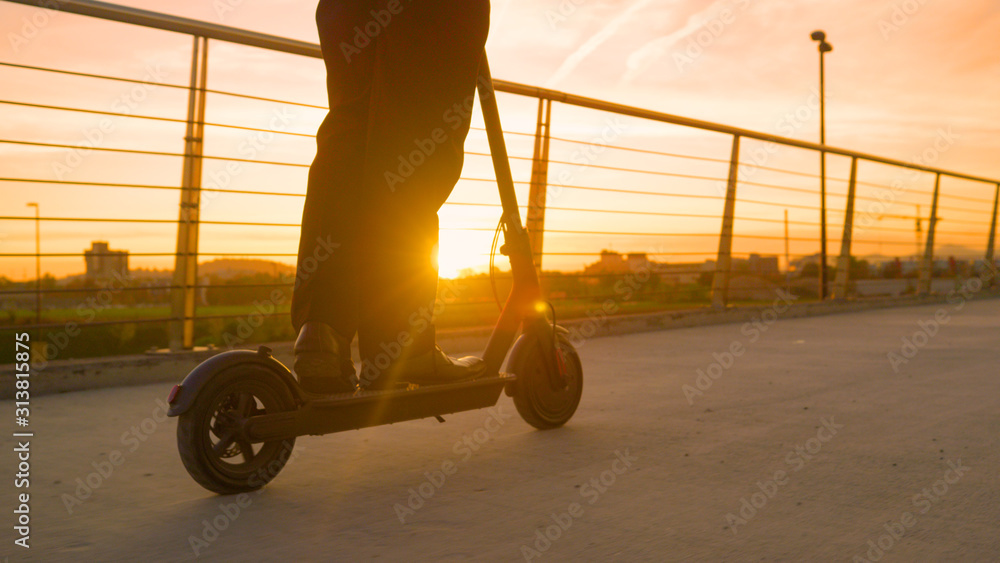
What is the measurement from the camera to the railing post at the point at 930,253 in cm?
895

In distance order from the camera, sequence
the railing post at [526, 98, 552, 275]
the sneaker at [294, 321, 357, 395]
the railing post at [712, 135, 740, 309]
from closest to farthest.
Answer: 1. the sneaker at [294, 321, 357, 395]
2. the railing post at [526, 98, 552, 275]
3. the railing post at [712, 135, 740, 309]

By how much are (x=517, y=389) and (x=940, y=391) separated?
160 centimetres

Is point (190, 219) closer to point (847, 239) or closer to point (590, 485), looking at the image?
point (590, 485)

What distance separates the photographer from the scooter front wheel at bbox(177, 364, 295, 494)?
1.59 metres

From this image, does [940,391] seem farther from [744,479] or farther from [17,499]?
[17,499]

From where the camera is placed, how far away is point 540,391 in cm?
233

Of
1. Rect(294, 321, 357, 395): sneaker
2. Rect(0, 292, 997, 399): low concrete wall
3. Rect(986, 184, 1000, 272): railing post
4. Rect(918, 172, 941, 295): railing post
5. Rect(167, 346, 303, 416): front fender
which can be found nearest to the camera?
Rect(167, 346, 303, 416): front fender

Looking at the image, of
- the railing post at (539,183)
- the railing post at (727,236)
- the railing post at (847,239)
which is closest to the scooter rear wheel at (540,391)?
the railing post at (539,183)

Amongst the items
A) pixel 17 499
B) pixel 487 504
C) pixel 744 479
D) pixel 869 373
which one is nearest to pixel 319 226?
pixel 487 504

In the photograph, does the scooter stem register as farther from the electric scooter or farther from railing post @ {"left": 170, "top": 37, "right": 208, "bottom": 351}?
railing post @ {"left": 170, "top": 37, "right": 208, "bottom": 351}

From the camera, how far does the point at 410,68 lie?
1.78 m

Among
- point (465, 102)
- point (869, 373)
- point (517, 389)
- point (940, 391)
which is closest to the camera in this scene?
point (465, 102)

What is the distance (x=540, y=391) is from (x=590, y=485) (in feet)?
1.99

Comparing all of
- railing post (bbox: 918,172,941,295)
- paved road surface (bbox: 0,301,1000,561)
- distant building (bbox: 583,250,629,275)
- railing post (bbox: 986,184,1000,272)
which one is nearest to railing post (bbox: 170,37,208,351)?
paved road surface (bbox: 0,301,1000,561)
